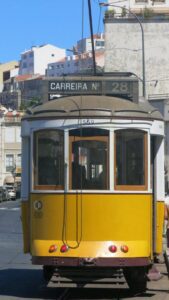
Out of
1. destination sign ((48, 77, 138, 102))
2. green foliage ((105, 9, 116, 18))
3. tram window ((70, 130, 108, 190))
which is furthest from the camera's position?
green foliage ((105, 9, 116, 18))

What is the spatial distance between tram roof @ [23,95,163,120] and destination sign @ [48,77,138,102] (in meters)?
0.18

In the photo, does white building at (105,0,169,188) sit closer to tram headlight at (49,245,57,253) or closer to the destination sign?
the destination sign

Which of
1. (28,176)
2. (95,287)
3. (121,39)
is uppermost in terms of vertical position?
(121,39)

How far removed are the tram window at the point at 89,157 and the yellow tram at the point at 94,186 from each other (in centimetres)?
1

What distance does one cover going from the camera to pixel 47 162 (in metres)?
11.3

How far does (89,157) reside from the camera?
11.1 m

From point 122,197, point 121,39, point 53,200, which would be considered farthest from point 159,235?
point 121,39

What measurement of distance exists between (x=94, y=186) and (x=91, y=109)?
115 centimetres

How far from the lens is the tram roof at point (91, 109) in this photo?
11.2m

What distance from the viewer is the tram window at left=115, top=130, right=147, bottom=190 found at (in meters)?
11.1

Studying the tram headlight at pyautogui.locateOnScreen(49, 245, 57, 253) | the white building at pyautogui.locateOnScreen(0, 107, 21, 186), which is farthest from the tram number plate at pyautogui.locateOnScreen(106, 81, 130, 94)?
the white building at pyautogui.locateOnScreen(0, 107, 21, 186)

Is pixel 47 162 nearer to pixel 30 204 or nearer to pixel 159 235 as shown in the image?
pixel 30 204

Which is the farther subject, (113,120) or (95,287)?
(95,287)

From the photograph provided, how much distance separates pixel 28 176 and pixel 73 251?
145 centimetres
